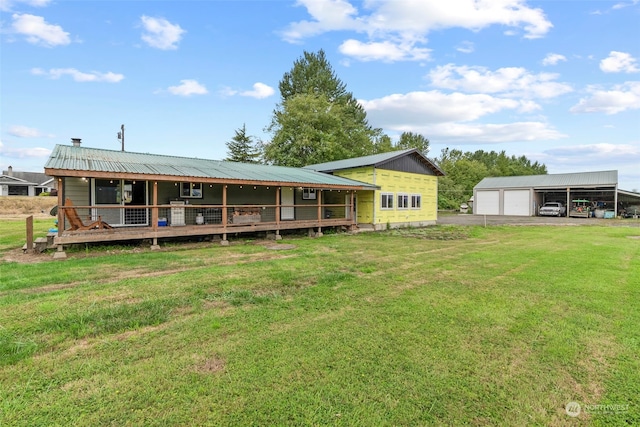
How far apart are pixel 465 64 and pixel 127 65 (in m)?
21.4

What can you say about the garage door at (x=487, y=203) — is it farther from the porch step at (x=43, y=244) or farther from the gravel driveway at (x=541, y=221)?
the porch step at (x=43, y=244)

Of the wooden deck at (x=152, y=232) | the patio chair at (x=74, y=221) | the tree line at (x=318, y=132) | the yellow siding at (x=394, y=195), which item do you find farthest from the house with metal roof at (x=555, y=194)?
the patio chair at (x=74, y=221)

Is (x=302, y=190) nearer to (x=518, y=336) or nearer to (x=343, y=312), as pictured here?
(x=343, y=312)

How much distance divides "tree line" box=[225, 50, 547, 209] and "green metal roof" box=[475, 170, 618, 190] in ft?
26.9

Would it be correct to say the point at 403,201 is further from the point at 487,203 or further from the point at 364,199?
the point at 487,203

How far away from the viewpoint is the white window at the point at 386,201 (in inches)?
691

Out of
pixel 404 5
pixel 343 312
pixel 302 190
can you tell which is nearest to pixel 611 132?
pixel 404 5

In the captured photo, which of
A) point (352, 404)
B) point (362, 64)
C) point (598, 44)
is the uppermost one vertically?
point (362, 64)

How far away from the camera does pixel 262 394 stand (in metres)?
2.52

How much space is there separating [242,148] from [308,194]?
24.5 meters

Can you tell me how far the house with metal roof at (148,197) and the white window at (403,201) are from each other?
16.5 feet

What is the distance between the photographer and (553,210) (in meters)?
30.9

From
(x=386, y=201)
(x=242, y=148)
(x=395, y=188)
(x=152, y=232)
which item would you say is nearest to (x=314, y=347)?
(x=152, y=232)

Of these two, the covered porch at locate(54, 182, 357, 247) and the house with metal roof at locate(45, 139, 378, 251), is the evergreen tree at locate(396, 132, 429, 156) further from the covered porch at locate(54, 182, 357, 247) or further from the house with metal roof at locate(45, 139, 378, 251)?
the house with metal roof at locate(45, 139, 378, 251)
